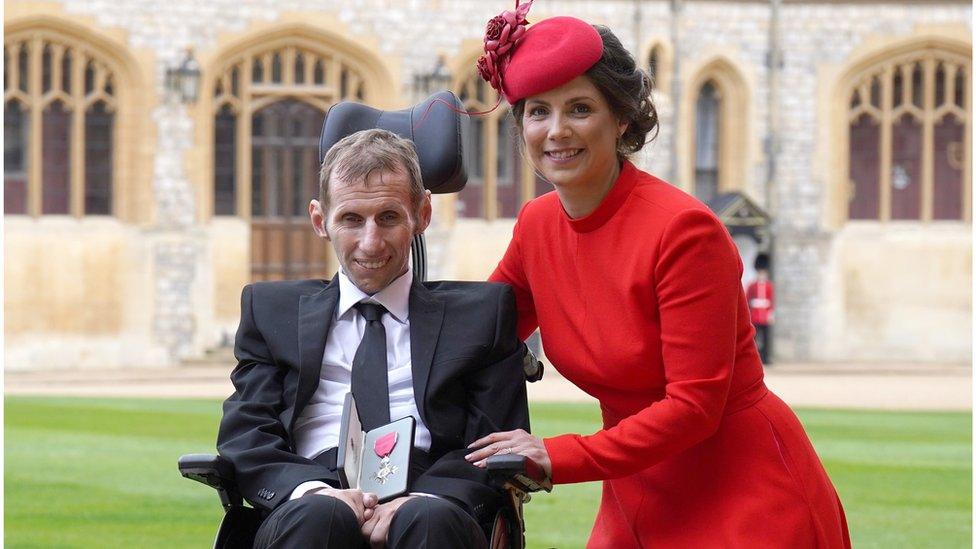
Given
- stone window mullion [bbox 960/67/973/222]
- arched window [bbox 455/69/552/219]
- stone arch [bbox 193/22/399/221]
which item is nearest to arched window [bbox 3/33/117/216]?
stone arch [bbox 193/22/399/221]

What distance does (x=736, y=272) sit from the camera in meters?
3.53

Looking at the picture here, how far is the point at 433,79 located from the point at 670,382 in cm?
1750

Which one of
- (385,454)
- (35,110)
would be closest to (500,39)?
(385,454)

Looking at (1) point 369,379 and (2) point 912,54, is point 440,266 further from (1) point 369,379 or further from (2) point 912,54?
(1) point 369,379

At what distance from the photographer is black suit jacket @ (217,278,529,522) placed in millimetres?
3594

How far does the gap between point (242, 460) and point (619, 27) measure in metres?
18.2

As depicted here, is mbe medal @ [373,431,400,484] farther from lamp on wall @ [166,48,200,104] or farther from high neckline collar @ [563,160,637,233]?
lamp on wall @ [166,48,200,104]

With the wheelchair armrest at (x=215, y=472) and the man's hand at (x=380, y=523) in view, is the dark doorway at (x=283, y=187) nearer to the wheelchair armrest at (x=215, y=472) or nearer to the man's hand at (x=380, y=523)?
the wheelchair armrest at (x=215, y=472)

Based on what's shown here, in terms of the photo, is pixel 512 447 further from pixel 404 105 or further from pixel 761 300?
pixel 404 105

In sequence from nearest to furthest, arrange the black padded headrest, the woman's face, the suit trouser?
the suit trouser, the woman's face, the black padded headrest

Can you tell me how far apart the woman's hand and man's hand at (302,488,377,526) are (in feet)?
0.73

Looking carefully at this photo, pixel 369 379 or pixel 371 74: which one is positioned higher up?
pixel 371 74

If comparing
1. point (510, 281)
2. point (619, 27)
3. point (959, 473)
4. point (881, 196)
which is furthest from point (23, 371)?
point (510, 281)

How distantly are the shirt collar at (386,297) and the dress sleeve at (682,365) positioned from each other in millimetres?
506
